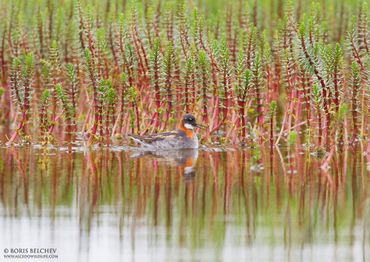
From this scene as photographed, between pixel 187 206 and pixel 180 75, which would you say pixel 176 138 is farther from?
pixel 187 206

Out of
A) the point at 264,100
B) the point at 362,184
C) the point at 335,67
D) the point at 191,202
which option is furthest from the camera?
the point at 264,100

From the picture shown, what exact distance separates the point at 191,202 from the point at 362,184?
2.60 m

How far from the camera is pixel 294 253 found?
32.4 feet

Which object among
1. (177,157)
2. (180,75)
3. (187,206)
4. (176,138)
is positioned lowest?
(187,206)

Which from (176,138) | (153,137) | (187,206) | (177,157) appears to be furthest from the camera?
(176,138)

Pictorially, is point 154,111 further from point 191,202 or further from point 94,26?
point 191,202

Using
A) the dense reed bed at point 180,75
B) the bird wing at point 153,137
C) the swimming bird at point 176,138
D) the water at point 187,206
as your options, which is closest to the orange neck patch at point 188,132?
the swimming bird at point 176,138

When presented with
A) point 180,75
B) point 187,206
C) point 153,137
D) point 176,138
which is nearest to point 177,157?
point 153,137

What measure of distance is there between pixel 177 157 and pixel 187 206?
5.08 metres

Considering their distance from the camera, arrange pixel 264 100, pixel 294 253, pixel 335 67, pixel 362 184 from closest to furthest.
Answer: pixel 294 253
pixel 362 184
pixel 335 67
pixel 264 100

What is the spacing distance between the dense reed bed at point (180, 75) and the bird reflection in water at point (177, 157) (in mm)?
780

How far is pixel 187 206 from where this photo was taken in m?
11.9

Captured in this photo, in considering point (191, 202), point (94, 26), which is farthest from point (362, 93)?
point (191, 202)

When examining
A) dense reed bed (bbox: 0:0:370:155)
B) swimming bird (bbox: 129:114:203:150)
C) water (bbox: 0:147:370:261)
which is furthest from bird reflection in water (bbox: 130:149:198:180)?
dense reed bed (bbox: 0:0:370:155)
